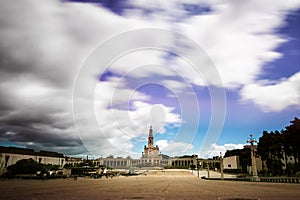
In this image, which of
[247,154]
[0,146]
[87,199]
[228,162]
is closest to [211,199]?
[87,199]

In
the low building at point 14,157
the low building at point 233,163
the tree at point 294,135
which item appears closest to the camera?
the tree at point 294,135

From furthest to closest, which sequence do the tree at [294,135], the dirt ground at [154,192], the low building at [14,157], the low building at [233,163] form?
the low building at [14,157], the low building at [233,163], the tree at [294,135], the dirt ground at [154,192]

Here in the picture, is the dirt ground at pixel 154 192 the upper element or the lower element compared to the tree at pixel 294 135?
lower

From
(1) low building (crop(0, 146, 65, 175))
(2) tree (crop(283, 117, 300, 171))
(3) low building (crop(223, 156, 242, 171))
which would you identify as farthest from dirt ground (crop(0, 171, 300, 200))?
(1) low building (crop(0, 146, 65, 175))

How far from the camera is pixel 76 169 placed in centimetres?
13825

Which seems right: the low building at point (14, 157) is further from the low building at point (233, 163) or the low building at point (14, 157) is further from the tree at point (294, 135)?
the tree at point (294, 135)

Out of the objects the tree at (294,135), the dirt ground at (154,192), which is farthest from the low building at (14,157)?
the tree at (294,135)

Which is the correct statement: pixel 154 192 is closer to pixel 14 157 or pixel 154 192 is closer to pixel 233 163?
pixel 233 163

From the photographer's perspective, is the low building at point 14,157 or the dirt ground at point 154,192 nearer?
the dirt ground at point 154,192

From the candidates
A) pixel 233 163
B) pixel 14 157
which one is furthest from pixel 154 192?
pixel 14 157

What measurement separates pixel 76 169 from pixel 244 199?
13313 cm

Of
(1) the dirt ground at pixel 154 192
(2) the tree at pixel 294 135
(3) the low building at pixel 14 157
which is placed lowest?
(1) the dirt ground at pixel 154 192

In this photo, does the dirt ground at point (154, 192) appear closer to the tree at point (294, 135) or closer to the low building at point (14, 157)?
the tree at point (294, 135)

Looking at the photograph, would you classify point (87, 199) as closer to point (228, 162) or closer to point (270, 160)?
point (270, 160)
